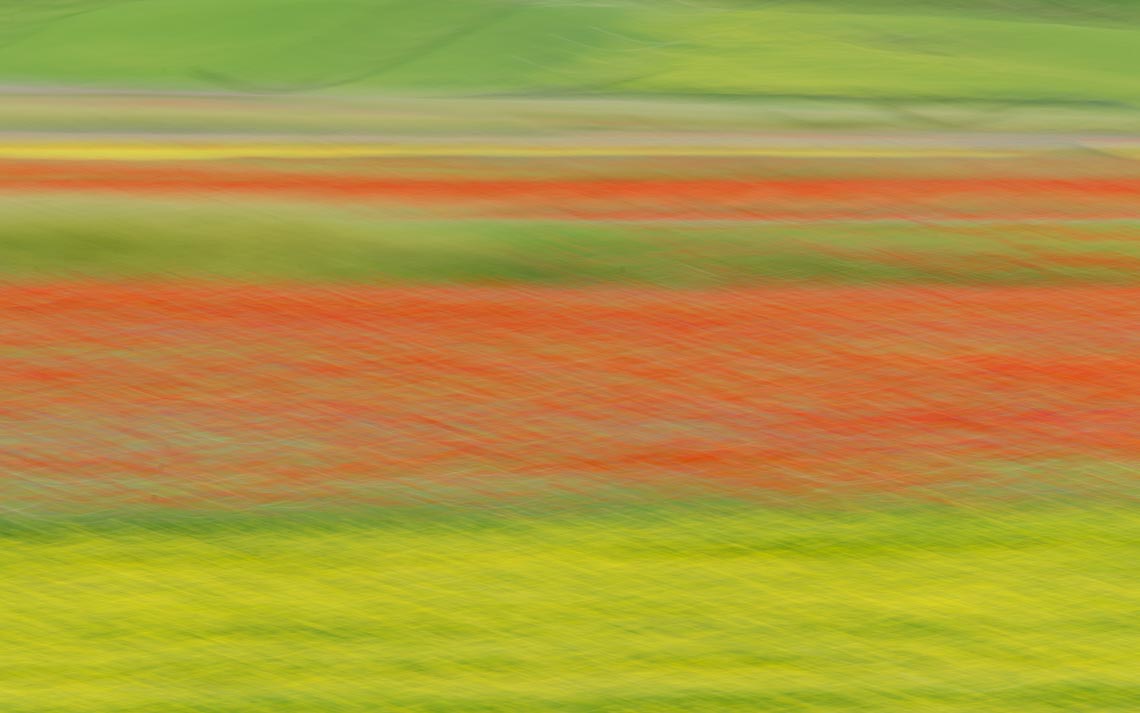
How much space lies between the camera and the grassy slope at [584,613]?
4746mm

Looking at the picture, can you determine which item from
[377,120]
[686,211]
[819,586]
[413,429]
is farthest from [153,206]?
[377,120]

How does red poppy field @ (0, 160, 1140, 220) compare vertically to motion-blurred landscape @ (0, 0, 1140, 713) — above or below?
above

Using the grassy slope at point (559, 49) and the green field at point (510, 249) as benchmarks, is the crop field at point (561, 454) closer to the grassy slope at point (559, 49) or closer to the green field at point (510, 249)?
the green field at point (510, 249)

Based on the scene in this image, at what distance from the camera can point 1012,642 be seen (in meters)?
5.14

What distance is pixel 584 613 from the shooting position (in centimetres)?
530

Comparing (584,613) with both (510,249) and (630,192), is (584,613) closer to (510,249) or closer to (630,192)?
(510,249)

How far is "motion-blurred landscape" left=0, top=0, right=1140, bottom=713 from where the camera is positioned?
4.97 meters

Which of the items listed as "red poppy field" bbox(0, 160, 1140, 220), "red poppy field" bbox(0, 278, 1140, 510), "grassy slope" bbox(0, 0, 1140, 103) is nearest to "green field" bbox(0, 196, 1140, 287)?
"red poppy field" bbox(0, 278, 1140, 510)

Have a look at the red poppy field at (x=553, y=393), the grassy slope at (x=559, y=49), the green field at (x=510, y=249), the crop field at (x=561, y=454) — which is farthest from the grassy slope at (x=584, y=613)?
the grassy slope at (x=559, y=49)

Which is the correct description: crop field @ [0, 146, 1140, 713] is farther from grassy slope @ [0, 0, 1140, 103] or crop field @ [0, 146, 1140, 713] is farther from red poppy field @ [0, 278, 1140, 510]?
grassy slope @ [0, 0, 1140, 103]

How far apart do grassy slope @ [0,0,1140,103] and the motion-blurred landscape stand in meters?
11.1

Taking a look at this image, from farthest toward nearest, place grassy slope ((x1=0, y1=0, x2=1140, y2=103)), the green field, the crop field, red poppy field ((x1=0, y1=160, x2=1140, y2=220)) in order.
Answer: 1. grassy slope ((x1=0, y1=0, x2=1140, y2=103))
2. red poppy field ((x1=0, y1=160, x2=1140, y2=220))
3. the green field
4. the crop field

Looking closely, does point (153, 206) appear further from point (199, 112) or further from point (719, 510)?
point (199, 112)

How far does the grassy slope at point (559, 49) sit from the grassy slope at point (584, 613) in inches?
779
